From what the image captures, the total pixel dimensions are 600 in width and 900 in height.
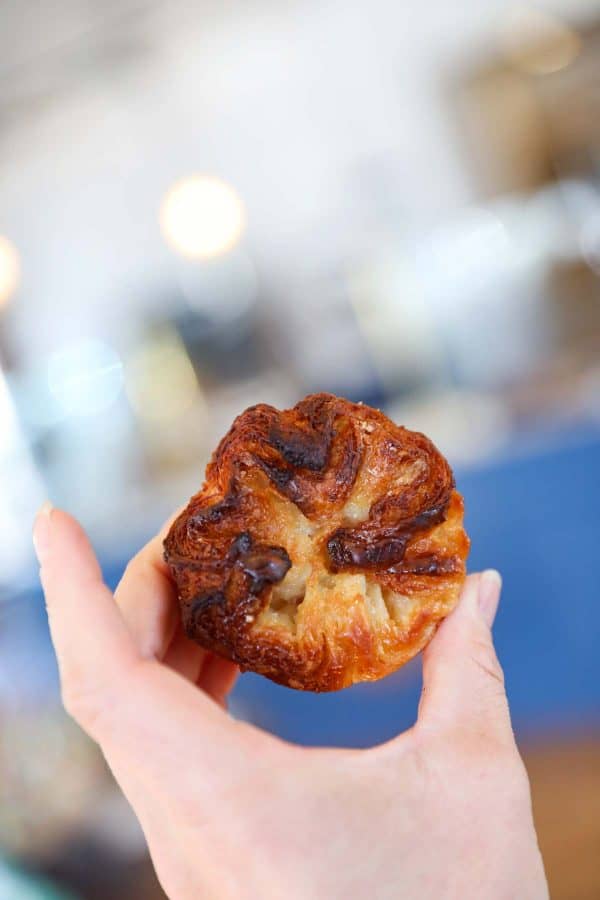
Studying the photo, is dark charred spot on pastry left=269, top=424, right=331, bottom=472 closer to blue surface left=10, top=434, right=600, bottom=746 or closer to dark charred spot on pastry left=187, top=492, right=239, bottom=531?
dark charred spot on pastry left=187, top=492, right=239, bottom=531

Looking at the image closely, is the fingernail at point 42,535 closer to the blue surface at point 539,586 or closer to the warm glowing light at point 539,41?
the blue surface at point 539,586

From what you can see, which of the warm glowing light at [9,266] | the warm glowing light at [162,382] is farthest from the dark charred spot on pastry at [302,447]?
the warm glowing light at [9,266]

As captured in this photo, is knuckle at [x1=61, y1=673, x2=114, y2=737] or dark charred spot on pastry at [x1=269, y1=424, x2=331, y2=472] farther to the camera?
dark charred spot on pastry at [x1=269, y1=424, x2=331, y2=472]

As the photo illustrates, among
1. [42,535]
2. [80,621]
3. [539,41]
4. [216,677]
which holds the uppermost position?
[539,41]

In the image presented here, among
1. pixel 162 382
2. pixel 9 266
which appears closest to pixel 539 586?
pixel 162 382

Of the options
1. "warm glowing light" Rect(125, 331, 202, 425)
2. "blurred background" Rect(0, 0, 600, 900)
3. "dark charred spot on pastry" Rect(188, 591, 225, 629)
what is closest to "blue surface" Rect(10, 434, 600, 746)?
"blurred background" Rect(0, 0, 600, 900)

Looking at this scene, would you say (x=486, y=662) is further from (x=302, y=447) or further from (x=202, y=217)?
(x=202, y=217)
